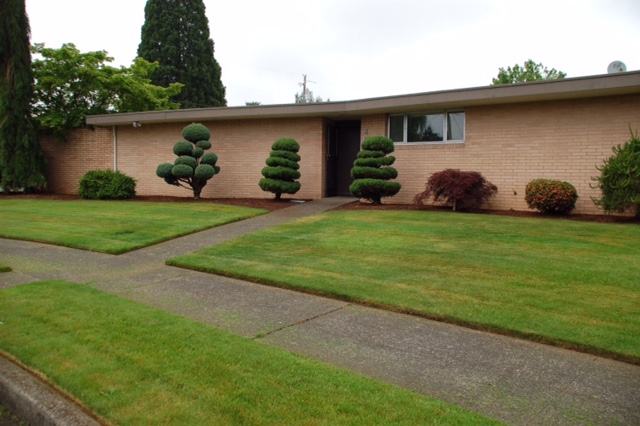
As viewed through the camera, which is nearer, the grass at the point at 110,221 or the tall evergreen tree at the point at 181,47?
the grass at the point at 110,221

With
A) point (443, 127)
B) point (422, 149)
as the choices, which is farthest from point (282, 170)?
point (443, 127)

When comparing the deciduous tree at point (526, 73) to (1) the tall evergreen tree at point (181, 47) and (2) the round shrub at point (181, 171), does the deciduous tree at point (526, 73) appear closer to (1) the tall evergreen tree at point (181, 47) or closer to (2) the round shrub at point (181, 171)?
(1) the tall evergreen tree at point (181, 47)

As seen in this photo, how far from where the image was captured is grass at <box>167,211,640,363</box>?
5.02 metres

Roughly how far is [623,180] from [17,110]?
20.6 meters

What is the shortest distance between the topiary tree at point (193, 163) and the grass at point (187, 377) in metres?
11.0

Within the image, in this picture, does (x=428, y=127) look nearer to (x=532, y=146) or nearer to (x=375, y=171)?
(x=375, y=171)

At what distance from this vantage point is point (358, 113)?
15.5 m

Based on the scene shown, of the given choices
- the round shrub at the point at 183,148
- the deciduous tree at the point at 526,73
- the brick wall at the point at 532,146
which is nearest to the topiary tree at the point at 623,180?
the brick wall at the point at 532,146

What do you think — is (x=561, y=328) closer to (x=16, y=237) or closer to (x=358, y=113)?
(x=16, y=237)

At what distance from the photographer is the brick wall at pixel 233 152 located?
16672 mm

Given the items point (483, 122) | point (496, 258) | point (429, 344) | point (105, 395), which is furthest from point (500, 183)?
point (105, 395)

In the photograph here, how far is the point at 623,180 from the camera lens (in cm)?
1062

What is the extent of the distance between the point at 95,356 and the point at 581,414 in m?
3.63

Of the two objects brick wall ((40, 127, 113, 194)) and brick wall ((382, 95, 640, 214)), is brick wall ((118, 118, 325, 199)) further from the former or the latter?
brick wall ((382, 95, 640, 214))
